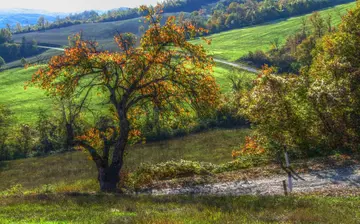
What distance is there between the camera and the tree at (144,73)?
21312mm

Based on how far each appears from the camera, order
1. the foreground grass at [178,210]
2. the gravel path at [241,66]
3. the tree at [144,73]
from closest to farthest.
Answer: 1. the foreground grass at [178,210]
2. the tree at [144,73]
3. the gravel path at [241,66]

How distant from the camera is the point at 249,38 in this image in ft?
529

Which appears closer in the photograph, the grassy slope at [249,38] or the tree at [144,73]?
the tree at [144,73]

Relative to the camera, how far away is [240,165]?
25.8m

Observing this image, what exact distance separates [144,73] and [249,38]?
14619 centimetres

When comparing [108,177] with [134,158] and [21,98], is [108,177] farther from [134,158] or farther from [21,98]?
[21,98]

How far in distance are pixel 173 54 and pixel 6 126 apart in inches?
1948

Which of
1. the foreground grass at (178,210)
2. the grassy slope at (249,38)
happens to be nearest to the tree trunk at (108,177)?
the foreground grass at (178,210)

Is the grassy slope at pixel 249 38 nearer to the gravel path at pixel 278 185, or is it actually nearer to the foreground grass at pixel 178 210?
the gravel path at pixel 278 185

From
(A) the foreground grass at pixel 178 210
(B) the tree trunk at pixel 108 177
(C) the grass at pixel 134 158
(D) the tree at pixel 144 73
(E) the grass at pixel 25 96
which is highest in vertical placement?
(D) the tree at pixel 144 73

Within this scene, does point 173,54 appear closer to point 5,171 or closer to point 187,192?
point 187,192

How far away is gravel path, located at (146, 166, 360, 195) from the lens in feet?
63.5

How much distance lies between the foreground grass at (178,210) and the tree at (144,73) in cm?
562

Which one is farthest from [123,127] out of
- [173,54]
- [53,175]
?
[53,175]
